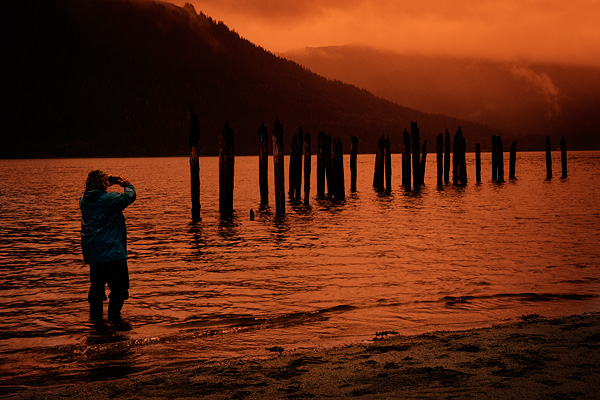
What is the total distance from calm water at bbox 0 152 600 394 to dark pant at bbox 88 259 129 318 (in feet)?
1.34

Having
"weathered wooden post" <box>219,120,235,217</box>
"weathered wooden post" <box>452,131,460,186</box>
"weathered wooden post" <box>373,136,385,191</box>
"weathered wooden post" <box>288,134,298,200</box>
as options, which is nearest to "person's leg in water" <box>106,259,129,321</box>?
"weathered wooden post" <box>219,120,235,217</box>

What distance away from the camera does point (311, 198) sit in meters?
39.0

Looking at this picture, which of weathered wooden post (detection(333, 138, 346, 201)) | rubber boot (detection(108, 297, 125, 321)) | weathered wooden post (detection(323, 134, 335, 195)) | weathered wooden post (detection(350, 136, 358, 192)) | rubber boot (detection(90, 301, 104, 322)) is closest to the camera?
rubber boot (detection(90, 301, 104, 322))

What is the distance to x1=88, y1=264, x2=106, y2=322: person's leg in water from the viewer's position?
29.0ft

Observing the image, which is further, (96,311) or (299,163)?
(299,163)

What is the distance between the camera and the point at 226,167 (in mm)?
26125

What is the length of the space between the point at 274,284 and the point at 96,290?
15.1 feet

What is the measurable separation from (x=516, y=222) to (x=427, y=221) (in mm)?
3363

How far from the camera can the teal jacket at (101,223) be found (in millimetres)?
8602

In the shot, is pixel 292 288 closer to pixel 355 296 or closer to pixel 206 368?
pixel 355 296

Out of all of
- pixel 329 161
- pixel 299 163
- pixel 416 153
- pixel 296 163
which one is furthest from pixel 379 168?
pixel 296 163

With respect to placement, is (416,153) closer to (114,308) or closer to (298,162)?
(298,162)

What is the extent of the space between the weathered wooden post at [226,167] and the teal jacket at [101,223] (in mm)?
17057

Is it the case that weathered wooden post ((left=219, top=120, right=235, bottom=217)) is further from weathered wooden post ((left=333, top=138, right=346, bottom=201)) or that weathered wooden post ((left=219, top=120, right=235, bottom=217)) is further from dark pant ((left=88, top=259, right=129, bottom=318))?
dark pant ((left=88, top=259, right=129, bottom=318))
